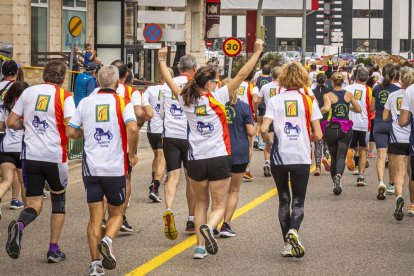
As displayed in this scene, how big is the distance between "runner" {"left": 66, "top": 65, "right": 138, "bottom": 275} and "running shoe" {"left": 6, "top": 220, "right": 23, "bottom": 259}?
2.11 ft

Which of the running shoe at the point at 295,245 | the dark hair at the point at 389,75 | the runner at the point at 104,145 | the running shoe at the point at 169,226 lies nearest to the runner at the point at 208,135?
the running shoe at the point at 169,226

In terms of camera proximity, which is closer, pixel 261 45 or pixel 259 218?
pixel 261 45

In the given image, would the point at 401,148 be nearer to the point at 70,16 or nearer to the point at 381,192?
the point at 381,192

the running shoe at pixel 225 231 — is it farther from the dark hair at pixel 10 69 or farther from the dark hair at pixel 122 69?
the dark hair at pixel 10 69

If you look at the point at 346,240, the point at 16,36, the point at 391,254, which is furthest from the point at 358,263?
the point at 16,36

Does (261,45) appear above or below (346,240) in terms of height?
above

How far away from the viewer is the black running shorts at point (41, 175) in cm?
998

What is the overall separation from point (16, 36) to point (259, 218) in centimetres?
1864

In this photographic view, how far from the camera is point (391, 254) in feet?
34.7

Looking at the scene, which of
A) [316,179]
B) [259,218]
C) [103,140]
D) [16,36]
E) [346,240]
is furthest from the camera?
[16,36]

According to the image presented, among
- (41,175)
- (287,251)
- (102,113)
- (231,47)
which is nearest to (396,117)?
(287,251)

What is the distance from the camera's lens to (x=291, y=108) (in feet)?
33.7

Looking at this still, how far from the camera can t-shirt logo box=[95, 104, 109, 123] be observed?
927 centimetres

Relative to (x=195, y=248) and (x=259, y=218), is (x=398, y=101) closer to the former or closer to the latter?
(x=259, y=218)
